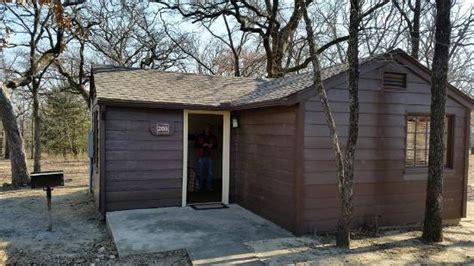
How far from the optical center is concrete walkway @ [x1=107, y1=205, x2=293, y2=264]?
4664mm

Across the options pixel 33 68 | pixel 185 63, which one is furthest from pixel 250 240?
pixel 185 63

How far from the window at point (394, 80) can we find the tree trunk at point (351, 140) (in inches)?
62.5

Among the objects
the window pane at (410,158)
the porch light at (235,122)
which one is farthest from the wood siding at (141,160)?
the window pane at (410,158)

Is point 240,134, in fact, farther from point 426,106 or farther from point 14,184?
point 14,184

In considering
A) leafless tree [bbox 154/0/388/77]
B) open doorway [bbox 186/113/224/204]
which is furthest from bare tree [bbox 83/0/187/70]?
Result: open doorway [bbox 186/113/224/204]

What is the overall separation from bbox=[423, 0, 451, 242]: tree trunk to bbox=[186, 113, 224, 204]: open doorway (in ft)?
13.8

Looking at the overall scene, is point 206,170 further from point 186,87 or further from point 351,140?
point 351,140

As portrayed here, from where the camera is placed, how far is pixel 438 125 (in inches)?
215

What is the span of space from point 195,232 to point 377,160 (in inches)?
125

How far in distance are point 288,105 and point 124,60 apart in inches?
560

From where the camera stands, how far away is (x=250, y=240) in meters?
5.20

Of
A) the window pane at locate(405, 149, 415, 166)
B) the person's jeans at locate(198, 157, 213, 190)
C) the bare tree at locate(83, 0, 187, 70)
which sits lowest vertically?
the person's jeans at locate(198, 157, 213, 190)

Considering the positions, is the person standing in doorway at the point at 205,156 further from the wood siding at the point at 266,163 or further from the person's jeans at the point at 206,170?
the wood siding at the point at 266,163

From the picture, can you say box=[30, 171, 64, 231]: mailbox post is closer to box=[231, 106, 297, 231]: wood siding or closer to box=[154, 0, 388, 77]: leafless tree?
box=[231, 106, 297, 231]: wood siding
